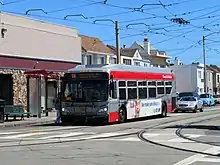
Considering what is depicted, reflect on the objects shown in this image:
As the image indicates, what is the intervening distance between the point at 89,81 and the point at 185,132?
254 inches

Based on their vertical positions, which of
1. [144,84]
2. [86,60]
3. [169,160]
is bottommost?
[169,160]

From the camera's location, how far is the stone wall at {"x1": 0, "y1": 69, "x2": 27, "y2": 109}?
3428cm

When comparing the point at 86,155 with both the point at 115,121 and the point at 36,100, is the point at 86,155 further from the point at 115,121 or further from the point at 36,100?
the point at 36,100

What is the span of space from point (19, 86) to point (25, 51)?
2.64m

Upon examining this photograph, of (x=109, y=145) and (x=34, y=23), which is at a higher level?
(x=34, y=23)

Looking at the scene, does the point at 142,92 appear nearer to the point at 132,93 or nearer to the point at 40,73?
the point at 132,93

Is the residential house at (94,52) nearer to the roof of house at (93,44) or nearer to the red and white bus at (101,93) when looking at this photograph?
the roof of house at (93,44)

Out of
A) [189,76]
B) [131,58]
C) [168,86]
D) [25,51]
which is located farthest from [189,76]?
[168,86]

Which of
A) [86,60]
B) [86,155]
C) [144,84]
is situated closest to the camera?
[86,155]

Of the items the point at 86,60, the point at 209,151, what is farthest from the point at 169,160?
the point at 86,60

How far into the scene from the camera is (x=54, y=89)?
39.4m

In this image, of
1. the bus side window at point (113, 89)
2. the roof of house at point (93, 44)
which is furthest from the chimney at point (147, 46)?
the bus side window at point (113, 89)

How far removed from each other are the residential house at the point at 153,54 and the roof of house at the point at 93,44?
764 inches

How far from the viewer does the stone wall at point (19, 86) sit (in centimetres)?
3428
